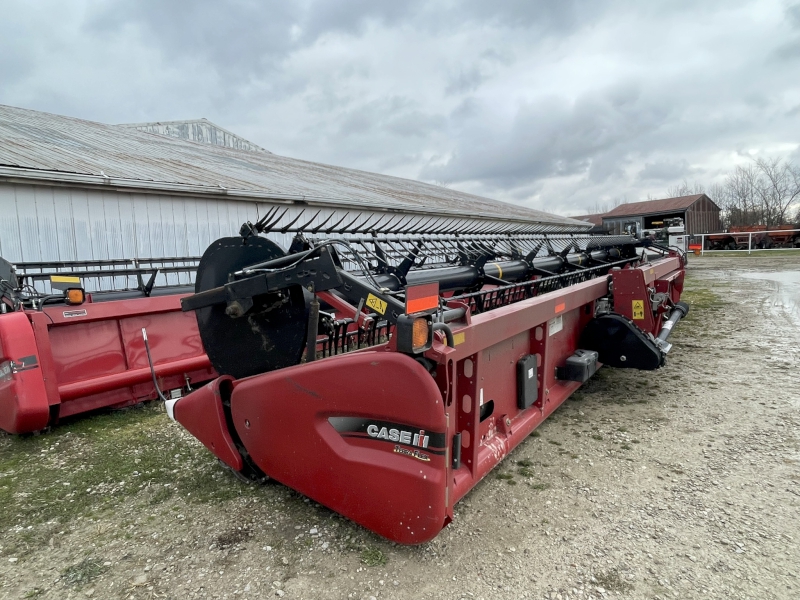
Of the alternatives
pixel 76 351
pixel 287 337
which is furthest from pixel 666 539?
pixel 76 351

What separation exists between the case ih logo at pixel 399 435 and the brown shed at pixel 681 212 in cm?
4621

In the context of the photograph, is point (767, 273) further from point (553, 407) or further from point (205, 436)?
point (205, 436)

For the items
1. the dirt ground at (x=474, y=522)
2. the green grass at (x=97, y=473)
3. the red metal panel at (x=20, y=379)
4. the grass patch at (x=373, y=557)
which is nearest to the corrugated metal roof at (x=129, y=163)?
the red metal panel at (x=20, y=379)

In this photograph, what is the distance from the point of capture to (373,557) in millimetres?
2021

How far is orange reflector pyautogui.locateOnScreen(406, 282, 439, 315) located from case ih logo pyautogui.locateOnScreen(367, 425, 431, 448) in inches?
18.4

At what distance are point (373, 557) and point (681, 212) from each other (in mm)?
49702

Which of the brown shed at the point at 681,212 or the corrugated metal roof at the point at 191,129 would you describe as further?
the brown shed at the point at 681,212

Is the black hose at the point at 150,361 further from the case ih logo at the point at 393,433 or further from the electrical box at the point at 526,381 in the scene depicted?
the electrical box at the point at 526,381

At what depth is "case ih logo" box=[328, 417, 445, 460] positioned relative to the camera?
72.2 inches

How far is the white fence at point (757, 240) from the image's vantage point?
2962 centimetres

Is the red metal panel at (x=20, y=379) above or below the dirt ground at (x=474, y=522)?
above

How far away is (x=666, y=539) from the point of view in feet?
6.90

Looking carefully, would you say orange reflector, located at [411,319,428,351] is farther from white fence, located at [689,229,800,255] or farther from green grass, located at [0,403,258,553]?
white fence, located at [689,229,800,255]

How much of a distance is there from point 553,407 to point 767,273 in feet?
54.3
